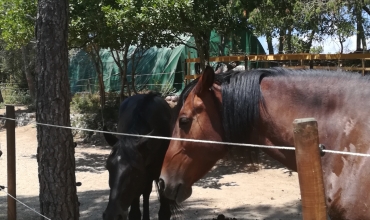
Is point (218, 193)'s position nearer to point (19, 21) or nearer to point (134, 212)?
point (134, 212)

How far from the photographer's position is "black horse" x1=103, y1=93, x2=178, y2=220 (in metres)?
3.99

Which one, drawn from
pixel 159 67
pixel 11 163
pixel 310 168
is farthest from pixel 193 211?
pixel 159 67

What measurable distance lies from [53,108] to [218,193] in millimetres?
4556

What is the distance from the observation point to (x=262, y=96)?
252 cm

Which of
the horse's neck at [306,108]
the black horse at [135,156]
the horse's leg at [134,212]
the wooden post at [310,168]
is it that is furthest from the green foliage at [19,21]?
the wooden post at [310,168]

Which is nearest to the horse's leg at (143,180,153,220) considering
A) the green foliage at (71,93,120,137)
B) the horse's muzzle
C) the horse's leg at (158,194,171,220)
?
the horse's leg at (158,194,171,220)

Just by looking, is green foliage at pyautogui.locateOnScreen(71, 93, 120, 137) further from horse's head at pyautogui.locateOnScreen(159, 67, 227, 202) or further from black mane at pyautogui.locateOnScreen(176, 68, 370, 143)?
black mane at pyautogui.locateOnScreen(176, 68, 370, 143)

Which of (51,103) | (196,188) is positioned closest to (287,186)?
(196,188)

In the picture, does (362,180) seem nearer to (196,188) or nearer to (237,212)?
(237,212)

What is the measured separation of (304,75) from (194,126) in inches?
28.9

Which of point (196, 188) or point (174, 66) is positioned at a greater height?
point (174, 66)

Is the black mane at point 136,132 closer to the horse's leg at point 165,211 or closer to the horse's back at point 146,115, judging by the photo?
the horse's back at point 146,115

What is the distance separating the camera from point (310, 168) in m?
1.59

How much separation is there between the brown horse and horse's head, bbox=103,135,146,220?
142 cm
